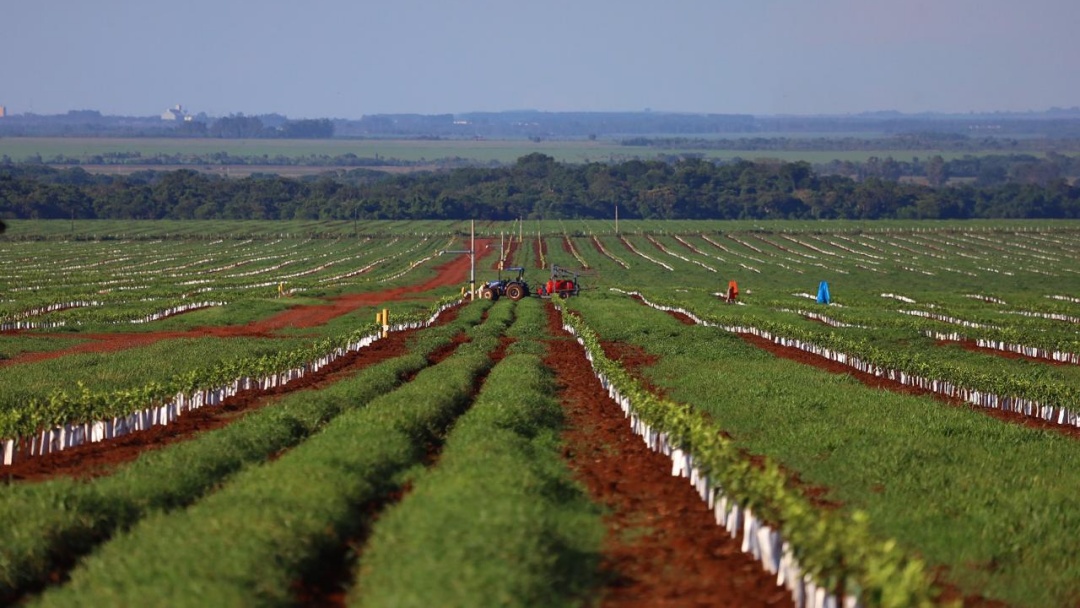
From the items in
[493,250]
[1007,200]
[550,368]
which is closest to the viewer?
[550,368]

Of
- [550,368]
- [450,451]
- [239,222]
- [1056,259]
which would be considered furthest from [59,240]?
[450,451]

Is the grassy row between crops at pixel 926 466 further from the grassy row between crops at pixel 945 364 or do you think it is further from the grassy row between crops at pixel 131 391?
the grassy row between crops at pixel 131 391

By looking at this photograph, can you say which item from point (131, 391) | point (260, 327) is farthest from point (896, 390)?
point (260, 327)

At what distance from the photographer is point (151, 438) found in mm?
19469

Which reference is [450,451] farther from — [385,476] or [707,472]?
[707,472]

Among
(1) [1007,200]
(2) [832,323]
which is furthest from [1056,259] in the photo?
(1) [1007,200]

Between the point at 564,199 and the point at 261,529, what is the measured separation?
168m

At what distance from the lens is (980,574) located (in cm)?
1247

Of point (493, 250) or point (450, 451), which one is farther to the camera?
point (493, 250)

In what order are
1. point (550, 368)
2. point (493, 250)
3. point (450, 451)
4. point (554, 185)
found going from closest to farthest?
point (450, 451)
point (550, 368)
point (493, 250)
point (554, 185)

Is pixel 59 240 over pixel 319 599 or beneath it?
beneath

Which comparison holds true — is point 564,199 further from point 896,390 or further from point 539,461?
point 539,461

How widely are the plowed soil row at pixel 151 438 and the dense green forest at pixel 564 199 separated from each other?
126 meters

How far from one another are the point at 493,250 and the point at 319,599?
101 metres
